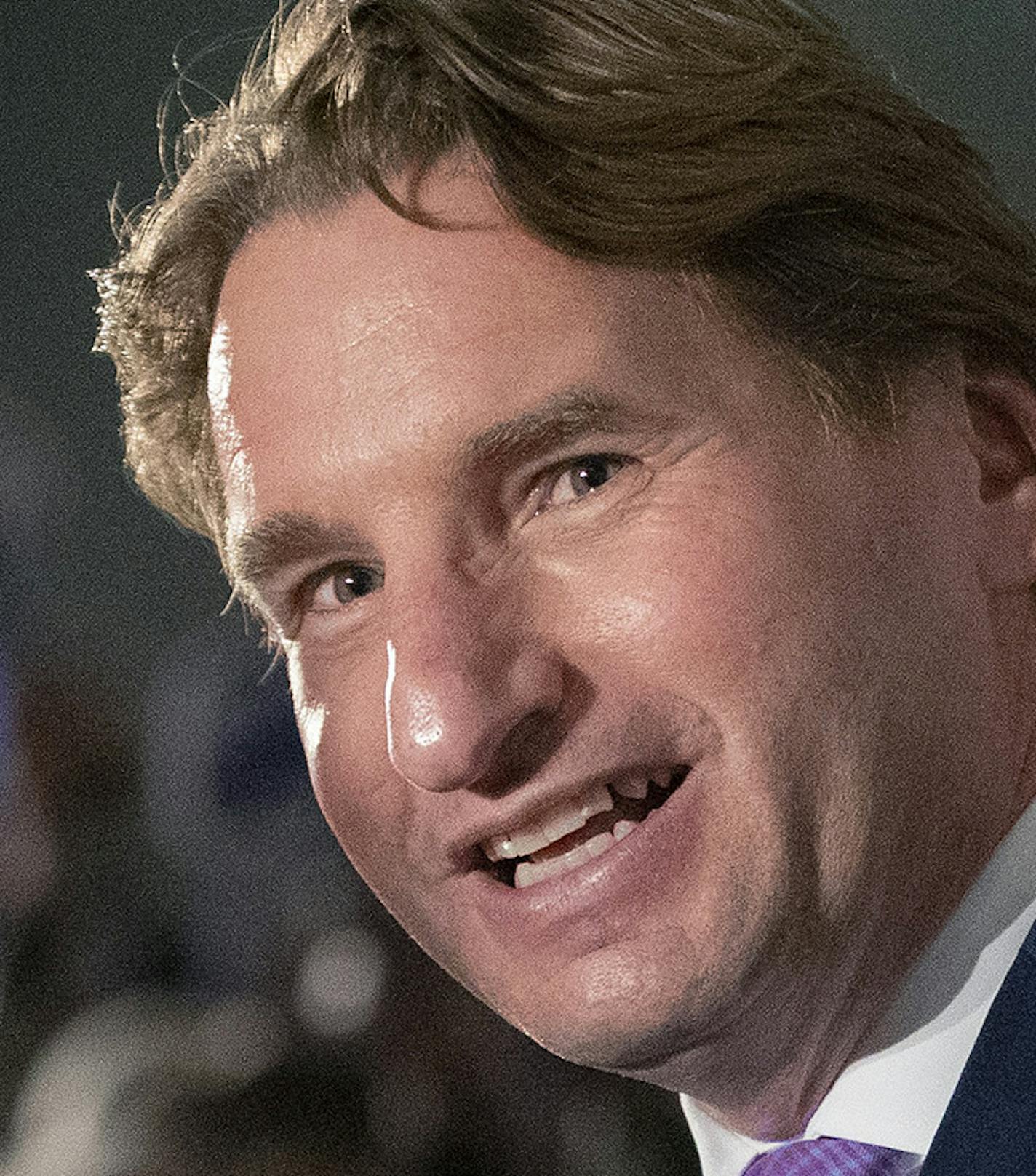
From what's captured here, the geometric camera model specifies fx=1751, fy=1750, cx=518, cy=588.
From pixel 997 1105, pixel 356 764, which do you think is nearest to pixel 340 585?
pixel 356 764

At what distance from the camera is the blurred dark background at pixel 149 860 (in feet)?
8.04

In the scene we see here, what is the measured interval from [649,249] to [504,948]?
0.54 m

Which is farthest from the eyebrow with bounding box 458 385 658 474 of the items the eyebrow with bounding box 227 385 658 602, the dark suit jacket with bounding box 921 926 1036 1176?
the dark suit jacket with bounding box 921 926 1036 1176

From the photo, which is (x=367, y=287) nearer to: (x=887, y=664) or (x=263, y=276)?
(x=263, y=276)

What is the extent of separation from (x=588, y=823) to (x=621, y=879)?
0.06m

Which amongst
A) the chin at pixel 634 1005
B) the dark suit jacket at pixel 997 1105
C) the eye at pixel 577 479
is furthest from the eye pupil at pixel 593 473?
the dark suit jacket at pixel 997 1105

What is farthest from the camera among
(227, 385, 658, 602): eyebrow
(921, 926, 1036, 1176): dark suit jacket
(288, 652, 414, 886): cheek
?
(288, 652, 414, 886): cheek

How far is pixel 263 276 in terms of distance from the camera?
1417 mm

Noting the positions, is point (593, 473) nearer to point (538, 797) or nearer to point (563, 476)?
point (563, 476)

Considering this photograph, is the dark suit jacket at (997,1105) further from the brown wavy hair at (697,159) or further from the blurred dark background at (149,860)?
the blurred dark background at (149,860)

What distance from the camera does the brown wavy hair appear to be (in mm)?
1312

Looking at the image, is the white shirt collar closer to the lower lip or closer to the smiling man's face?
the smiling man's face

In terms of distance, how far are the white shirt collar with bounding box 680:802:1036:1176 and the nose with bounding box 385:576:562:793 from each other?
0.36 meters

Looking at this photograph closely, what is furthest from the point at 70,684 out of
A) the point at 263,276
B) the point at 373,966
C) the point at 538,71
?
the point at 538,71
